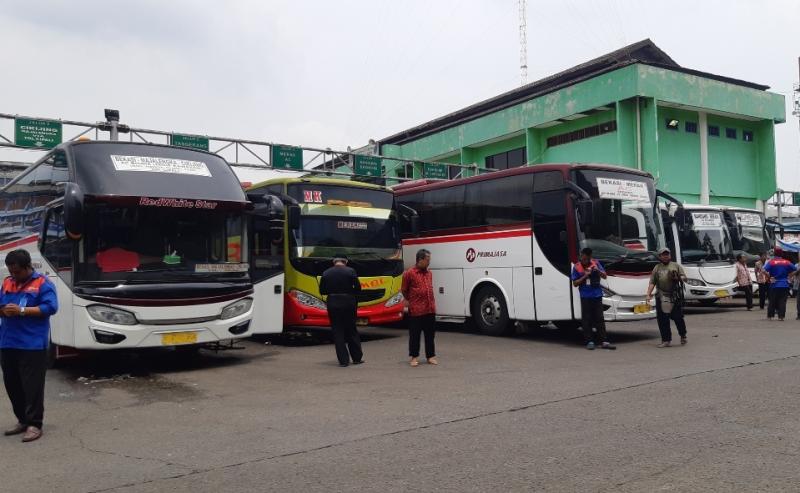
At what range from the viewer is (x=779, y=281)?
1600 cm

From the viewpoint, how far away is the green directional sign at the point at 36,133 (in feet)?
71.4

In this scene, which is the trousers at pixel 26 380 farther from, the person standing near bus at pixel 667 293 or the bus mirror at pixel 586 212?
the person standing near bus at pixel 667 293

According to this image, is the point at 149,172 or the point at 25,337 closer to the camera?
the point at 25,337

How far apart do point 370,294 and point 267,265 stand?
254cm

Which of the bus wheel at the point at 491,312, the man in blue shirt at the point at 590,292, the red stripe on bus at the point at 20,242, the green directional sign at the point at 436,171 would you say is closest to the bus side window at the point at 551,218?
the man in blue shirt at the point at 590,292

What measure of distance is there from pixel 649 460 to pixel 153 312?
6.92 metres

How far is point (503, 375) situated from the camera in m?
9.45

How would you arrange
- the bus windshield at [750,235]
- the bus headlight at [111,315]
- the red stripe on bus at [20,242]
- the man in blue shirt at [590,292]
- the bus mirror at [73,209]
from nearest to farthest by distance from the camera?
the bus mirror at [73,209] < the bus headlight at [111,315] < the red stripe on bus at [20,242] < the man in blue shirt at [590,292] < the bus windshield at [750,235]

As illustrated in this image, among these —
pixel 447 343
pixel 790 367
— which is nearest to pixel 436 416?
pixel 790 367

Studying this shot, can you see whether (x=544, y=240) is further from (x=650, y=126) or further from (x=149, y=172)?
(x=650, y=126)

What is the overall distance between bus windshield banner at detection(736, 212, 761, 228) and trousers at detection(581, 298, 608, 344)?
1149cm

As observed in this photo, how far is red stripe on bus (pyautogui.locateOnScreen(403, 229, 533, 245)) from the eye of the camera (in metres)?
13.7

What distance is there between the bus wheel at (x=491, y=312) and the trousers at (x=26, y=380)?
939cm

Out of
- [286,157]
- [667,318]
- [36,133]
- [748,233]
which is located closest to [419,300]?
[667,318]
